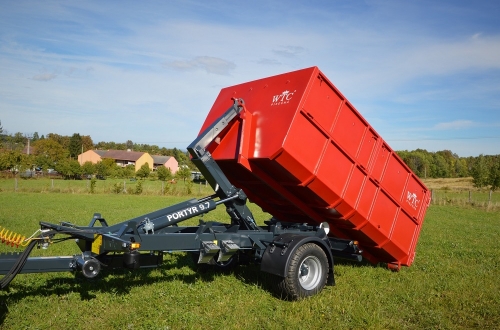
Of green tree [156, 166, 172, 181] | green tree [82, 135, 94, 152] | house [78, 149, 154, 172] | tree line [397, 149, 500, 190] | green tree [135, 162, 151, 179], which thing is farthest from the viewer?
green tree [82, 135, 94, 152]

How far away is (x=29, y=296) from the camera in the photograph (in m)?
6.36

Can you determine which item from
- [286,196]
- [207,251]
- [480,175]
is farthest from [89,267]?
[480,175]

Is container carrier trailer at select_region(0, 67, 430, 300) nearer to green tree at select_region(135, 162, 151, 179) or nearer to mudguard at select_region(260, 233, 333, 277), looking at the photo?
mudguard at select_region(260, 233, 333, 277)

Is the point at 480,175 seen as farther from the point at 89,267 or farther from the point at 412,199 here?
the point at 89,267

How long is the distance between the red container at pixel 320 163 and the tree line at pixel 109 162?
49.1m

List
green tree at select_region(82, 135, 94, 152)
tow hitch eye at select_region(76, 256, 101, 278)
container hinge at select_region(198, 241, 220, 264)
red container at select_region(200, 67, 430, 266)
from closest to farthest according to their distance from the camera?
1. tow hitch eye at select_region(76, 256, 101, 278)
2. container hinge at select_region(198, 241, 220, 264)
3. red container at select_region(200, 67, 430, 266)
4. green tree at select_region(82, 135, 94, 152)

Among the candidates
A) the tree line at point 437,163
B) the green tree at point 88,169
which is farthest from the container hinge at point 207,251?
the tree line at point 437,163

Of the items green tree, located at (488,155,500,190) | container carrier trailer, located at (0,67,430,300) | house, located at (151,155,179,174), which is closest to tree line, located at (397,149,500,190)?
green tree, located at (488,155,500,190)

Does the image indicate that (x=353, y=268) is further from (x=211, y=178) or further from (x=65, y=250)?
(x=65, y=250)

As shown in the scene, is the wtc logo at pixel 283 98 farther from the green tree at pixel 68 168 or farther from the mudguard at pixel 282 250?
the green tree at pixel 68 168

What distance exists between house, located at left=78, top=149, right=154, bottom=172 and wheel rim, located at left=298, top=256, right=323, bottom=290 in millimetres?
92394

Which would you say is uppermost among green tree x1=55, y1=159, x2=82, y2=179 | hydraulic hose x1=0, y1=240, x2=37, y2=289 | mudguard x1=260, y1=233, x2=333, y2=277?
mudguard x1=260, y1=233, x2=333, y2=277

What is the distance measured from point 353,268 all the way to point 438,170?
9299 cm

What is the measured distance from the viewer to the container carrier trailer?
623cm
